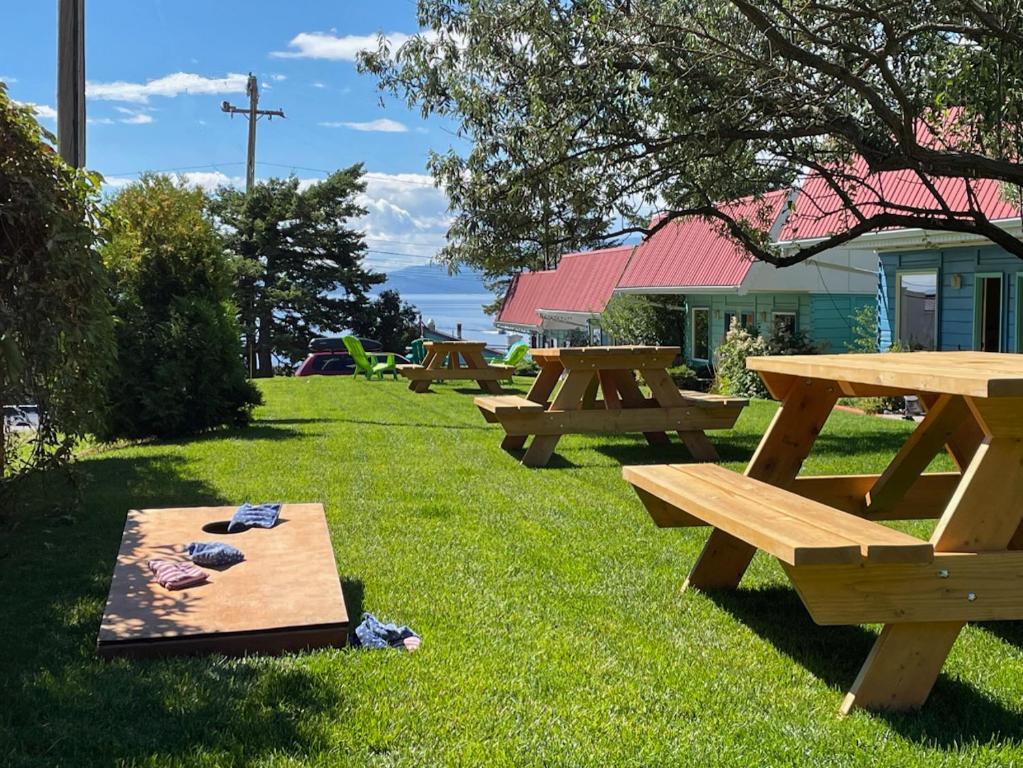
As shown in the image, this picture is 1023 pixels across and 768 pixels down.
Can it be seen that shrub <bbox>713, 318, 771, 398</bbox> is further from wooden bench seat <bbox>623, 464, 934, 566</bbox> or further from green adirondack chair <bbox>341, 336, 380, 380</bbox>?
wooden bench seat <bbox>623, 464, 934, 566</bbox>

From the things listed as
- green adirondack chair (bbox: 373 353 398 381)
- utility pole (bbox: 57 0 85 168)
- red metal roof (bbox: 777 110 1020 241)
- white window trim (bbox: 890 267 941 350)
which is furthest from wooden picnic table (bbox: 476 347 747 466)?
green adirondack chair (bbox: 373 353 398 381)

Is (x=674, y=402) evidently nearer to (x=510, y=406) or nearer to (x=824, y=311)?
(x=510, y=406)

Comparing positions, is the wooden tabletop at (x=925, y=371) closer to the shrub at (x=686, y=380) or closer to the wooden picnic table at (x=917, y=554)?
the wooden picnic table at (x=917, y=554)

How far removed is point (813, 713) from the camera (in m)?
3.21

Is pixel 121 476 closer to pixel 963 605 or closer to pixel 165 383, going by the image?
pixel 165 383

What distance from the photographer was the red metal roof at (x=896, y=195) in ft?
40.3

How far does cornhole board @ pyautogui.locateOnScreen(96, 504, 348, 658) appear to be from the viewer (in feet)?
12.0

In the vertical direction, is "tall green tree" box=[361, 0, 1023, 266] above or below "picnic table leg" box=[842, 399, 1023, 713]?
above

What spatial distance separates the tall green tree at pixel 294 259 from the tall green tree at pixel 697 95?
102ft

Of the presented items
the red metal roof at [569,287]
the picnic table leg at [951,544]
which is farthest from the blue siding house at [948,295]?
the red metal roof at [569,287]

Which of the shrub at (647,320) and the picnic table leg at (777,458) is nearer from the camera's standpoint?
the picnic table leg at (777,458)

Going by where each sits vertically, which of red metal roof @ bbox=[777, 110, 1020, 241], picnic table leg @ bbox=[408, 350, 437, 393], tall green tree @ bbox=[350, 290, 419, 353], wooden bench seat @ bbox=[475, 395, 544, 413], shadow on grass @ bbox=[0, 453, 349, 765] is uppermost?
red metal roof @ bbox=[777, 110, 1020, 241]

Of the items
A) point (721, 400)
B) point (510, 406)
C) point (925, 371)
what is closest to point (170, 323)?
point (510, 406)

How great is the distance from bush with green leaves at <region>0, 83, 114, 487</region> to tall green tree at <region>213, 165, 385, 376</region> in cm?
3536
